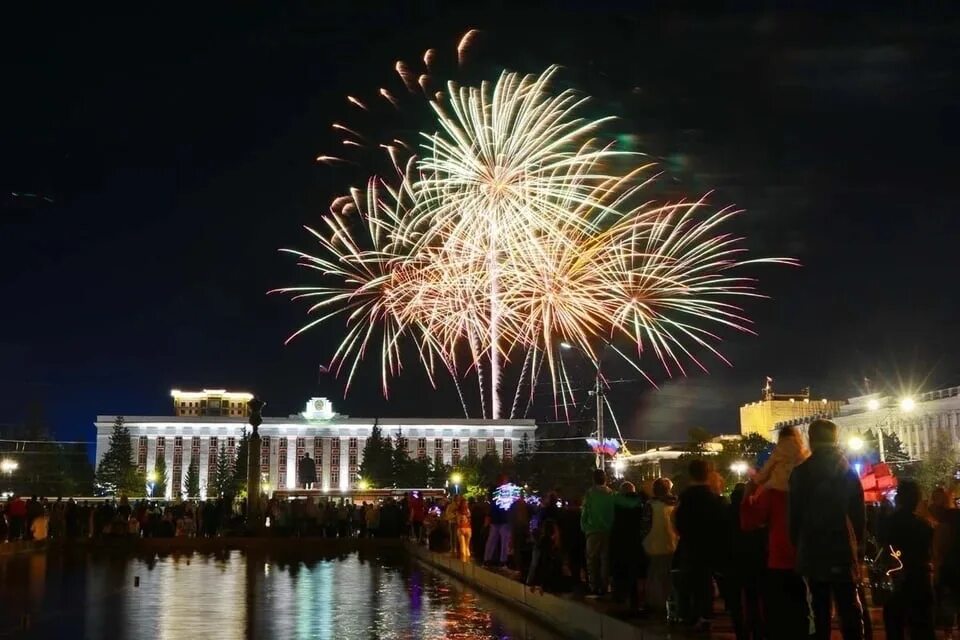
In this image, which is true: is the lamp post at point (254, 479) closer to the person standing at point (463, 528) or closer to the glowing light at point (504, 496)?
the person standing at point (463, 528)

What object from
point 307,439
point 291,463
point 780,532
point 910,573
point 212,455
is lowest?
point 910,573

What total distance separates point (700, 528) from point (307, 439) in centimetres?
12079

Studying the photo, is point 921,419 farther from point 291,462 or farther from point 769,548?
point 769,548

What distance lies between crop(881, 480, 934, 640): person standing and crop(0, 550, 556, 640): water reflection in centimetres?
456

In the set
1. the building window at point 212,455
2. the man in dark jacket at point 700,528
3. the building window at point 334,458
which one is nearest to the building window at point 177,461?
the building window at point 212,455

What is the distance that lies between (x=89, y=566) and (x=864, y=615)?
1923 centimetres

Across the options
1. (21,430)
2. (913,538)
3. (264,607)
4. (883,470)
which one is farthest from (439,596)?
(21,430)

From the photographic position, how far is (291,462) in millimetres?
124188

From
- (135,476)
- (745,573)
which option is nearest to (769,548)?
(745,573)

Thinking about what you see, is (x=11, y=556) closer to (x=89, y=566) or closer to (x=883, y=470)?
(x=89, y=566)

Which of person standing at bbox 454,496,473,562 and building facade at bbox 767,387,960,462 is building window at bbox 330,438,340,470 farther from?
person standing at bbox 454,496,473,562

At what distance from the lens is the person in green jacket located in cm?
1195

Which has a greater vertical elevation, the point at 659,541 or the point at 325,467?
the point at 659,541

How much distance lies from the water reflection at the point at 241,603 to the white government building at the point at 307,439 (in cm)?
10116
